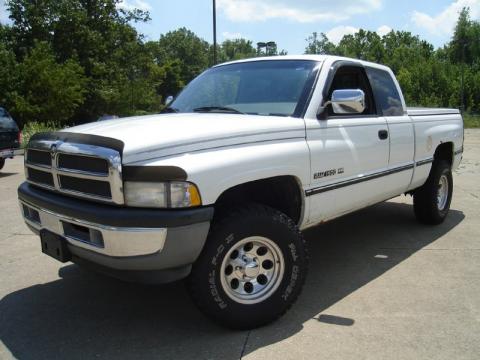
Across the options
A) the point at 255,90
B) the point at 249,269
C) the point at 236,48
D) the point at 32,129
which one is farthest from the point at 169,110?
the point at 236,48

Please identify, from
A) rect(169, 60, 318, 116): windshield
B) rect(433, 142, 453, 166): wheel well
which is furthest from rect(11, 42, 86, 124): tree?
rect(433, 142, 453, 166): wheel well

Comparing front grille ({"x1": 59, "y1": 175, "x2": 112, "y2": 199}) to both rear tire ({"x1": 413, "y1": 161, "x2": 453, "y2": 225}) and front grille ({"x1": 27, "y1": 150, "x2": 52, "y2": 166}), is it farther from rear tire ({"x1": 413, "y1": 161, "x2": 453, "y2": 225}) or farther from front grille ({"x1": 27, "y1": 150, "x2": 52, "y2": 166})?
rear tire ({"x1": 413, "y1": 161, "x2": 453, "y2": 225})

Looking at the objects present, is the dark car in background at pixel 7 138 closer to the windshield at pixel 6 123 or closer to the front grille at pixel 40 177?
the windshield at pixel 6 123

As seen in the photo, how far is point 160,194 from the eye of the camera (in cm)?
282

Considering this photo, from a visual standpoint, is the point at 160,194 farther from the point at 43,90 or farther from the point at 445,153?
the point at 43,90

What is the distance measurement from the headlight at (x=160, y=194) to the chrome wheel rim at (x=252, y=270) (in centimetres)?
55

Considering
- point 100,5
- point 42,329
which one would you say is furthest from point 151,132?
point 100,5

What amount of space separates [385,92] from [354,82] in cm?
55

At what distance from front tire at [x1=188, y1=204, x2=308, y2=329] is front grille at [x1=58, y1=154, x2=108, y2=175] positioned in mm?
780

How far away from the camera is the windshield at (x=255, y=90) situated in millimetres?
3883

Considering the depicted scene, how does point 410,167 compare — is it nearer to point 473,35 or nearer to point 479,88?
point 479,88

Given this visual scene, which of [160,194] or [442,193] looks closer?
[160,194]

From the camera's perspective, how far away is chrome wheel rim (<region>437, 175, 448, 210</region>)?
6.08 meters

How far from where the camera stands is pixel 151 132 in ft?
10.1
